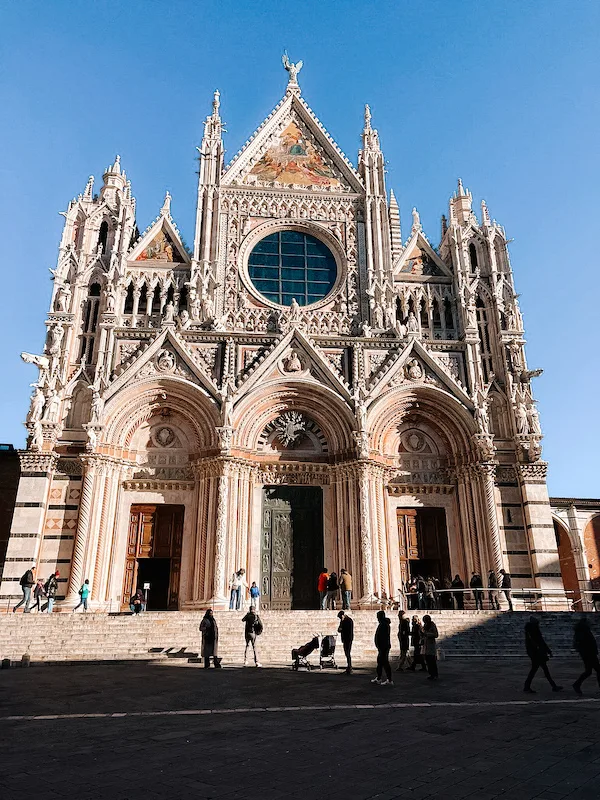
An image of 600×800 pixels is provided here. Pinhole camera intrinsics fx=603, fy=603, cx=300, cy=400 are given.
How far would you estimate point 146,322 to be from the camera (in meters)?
23.5

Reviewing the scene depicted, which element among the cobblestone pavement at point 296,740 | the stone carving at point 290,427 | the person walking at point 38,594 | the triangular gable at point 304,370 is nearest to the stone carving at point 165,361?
the triangular gable at point 304,370

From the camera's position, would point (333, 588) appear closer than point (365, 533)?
Yes

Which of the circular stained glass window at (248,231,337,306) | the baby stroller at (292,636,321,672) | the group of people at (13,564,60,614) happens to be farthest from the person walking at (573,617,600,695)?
the circular stained glass window at (248,231,337,306)

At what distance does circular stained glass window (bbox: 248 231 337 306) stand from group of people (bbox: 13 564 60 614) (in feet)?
43.9

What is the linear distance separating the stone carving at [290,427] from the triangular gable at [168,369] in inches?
103

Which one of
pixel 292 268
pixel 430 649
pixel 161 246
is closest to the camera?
pixel 430 649

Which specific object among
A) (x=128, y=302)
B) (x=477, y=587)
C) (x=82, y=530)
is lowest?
(x=477, y=587)

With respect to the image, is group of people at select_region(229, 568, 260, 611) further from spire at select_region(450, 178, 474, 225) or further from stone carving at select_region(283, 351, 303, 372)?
spire at select_region(450, 178, 474, 225)

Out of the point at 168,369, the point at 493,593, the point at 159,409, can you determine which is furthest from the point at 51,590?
the point at 493,593

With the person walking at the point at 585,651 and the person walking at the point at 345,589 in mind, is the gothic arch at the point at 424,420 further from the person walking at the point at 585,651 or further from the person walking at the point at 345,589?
the person walking at the point at 585,651

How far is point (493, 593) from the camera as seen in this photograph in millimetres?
19562

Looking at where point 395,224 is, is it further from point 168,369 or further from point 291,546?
point 291,546

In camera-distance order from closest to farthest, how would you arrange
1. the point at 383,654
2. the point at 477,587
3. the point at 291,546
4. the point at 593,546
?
the point at 383,654
the point at 477,587
the point at 291,546
the point at 593,546

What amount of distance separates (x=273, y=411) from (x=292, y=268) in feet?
22.4
